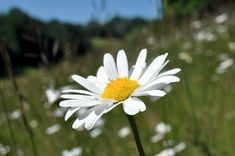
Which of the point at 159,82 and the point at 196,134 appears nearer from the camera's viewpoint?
the point at 159,82

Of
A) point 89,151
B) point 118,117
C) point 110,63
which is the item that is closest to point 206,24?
point 118,117

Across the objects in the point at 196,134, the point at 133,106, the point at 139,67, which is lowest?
the point at 196,134

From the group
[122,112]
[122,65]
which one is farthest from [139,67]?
[122,112]

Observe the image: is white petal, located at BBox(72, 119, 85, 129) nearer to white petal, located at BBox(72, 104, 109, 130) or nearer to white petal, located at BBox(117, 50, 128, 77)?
white petal, located at BBox(72, 104, 109, 130)

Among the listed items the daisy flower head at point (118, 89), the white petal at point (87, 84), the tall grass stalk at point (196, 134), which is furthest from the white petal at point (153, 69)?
the tall grass stalk at point (196, 134)

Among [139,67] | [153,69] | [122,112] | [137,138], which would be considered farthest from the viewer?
[122,112]

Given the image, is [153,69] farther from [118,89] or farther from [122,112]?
[122,112]

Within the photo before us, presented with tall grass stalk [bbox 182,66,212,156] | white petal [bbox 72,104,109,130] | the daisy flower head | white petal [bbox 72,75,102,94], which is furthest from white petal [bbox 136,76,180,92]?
tall grass stalk [bbox 182,66,212,156]
